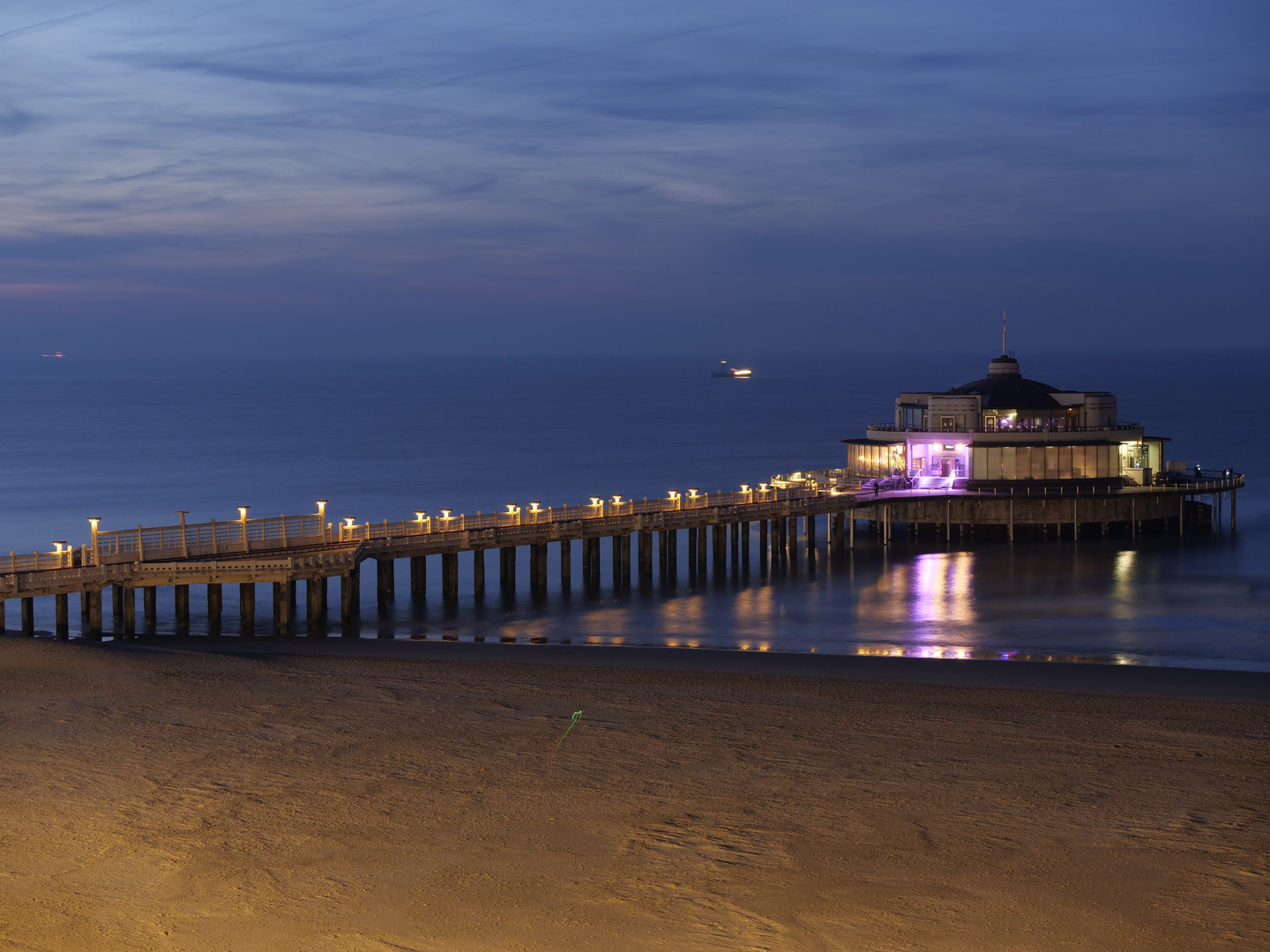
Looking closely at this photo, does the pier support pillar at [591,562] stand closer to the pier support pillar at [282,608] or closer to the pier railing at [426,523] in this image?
the pier railing at [426,523]

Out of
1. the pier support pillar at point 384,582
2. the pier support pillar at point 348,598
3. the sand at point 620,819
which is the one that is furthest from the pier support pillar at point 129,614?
the sand at point 620,819

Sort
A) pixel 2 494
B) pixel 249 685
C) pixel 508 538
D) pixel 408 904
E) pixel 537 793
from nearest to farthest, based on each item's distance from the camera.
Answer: pixel 408 904, pixel 537 793, pixel 249 685, pixel 508 538, pixel 2 494

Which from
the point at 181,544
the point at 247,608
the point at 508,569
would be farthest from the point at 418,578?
the point at 181,544

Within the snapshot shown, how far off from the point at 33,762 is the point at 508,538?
22.8 metres

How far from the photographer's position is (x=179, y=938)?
48.2 feet

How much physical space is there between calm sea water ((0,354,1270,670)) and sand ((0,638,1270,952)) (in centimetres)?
1063

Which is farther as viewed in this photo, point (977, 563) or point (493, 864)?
point (977, 563)

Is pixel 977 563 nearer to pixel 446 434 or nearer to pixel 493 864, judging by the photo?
pixel 493 864

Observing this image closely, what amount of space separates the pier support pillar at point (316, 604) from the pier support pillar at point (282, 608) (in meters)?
0.67

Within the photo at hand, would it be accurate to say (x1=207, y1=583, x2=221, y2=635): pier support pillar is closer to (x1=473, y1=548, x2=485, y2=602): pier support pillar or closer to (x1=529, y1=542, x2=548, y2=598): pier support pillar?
(x1=473, y1=548, x2=485, y2=602): pier support pillar

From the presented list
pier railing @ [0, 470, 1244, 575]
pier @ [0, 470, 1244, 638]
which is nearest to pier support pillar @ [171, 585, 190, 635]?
pier @ [0, 470, 1244, 638]

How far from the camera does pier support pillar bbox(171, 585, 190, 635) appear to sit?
119 feet

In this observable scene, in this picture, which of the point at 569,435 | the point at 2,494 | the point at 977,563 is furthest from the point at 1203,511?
the point at 569,435

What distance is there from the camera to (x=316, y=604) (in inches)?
1453
